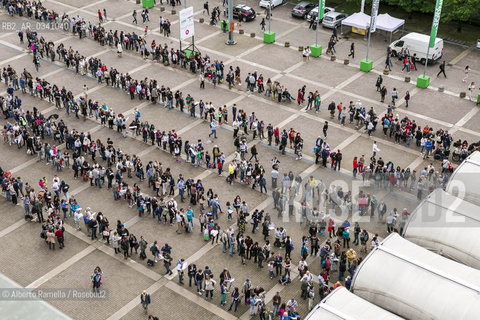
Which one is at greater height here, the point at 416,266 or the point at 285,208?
the point at 416,266

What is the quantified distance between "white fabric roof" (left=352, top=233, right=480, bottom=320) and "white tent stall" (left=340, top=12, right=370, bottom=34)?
29.0m

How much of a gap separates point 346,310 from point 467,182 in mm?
10799

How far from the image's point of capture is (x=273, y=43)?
5134cm

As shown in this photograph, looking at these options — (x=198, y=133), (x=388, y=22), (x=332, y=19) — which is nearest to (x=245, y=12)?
(x=332, y=19)

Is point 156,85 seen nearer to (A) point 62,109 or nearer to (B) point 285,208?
(A) point 62,109

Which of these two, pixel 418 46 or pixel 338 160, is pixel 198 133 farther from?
pixel 418 46

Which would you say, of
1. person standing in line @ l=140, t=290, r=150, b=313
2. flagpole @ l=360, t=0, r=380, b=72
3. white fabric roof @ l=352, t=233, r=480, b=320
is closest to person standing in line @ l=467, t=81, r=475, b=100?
flagpole @ l=360, t=0, r=380, b=72

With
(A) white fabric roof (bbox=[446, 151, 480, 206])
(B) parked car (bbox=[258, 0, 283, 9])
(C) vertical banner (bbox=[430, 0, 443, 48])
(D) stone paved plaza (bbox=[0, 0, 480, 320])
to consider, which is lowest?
(D) stone paved plaza (bbox=[0, 0, 480, 320])

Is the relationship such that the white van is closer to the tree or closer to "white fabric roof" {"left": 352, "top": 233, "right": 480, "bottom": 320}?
the tree

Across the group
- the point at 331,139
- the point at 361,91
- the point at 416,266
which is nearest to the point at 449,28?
the point at 361,91

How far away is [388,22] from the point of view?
5038cm

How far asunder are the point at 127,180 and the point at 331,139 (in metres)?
12.6

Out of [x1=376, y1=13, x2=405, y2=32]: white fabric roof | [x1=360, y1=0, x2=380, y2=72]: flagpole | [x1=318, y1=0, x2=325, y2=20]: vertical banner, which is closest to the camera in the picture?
[x1=360, y1=0, x2=380, y2=72]: flagpole

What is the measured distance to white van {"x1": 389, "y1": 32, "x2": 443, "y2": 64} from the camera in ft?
153
